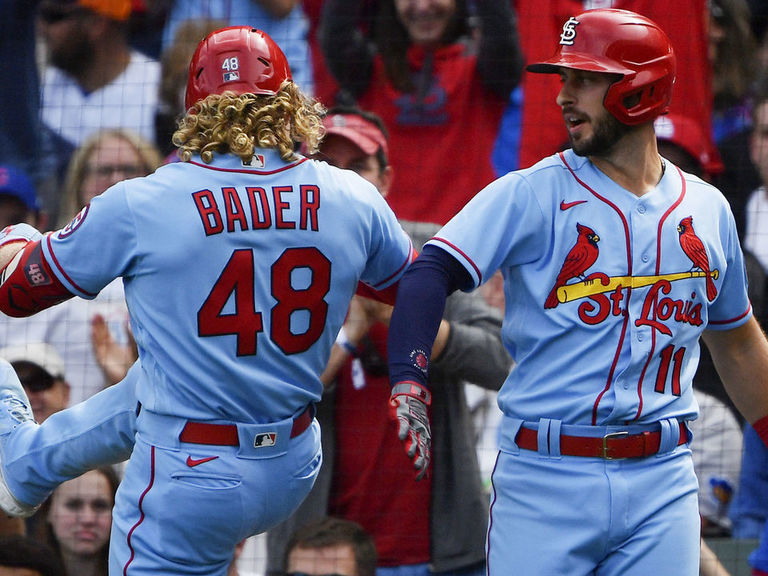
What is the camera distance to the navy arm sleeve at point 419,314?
2.69m

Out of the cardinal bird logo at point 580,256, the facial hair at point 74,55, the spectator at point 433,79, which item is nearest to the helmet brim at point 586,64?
the cardinal bird logo at point 580,256

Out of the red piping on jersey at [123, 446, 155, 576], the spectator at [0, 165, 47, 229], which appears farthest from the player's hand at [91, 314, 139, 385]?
the red piping on jersey at [123, 446, 155, 576]

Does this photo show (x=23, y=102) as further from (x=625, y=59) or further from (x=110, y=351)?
(x=625, y=59)

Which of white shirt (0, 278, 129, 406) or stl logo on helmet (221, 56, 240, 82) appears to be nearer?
stl logo on helmet (221, 56, 240, 82)

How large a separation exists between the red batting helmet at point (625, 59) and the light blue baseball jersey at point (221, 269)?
0.68 metres

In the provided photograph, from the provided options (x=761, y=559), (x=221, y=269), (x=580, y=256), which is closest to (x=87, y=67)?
(x=221, y=269)

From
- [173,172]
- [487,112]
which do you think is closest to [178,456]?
[173,172]

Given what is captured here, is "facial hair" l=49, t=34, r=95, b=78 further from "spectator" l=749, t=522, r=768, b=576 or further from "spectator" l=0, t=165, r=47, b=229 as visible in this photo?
"spectator" l=749, t=522, r=768, b=576

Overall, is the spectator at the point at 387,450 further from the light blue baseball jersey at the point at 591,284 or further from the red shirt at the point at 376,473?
the light blue baseball jersey at the point at 591,284

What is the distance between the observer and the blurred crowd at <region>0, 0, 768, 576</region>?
4266 mm

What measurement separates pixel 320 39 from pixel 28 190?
1.42 m

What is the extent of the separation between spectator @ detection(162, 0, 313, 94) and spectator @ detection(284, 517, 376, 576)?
192 centimetres

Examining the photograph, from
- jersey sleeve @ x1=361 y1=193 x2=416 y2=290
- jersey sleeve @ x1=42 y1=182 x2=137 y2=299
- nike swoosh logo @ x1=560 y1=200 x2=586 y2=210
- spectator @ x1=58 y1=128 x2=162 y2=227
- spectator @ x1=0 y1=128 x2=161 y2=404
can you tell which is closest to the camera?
jersey sleeve @ x1=42 y1=182 x2=137 y2=299

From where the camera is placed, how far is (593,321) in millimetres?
2727
